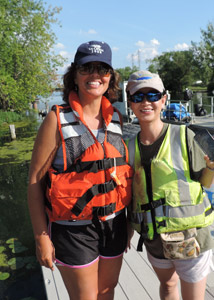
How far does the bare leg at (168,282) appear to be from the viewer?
1801 millimetres

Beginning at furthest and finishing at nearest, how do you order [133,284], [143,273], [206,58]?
1. [206,58]
2. [143,273]
3. [133,284]

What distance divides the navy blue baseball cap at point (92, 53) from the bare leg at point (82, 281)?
1.36m

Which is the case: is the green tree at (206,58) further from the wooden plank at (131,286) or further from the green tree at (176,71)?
the wooden plank at (131,286)

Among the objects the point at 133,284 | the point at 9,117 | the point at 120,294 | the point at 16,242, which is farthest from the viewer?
Result: the point at 9,117

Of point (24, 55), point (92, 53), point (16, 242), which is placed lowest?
point (16, 242)

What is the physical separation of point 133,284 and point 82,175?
5.91 ft

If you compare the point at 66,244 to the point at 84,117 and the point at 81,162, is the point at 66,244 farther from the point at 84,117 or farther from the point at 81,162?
the point at 84,117

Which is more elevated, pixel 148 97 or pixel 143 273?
pixel 148 97

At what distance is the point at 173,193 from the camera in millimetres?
1612

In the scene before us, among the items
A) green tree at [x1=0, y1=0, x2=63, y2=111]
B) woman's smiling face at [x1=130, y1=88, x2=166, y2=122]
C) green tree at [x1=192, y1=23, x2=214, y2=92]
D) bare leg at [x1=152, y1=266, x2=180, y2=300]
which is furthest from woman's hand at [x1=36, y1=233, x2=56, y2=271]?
green tree at [x1=192, y1=23, x2=214, y2=92]

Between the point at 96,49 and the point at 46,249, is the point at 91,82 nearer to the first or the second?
the point at 96,49

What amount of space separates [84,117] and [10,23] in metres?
23.6

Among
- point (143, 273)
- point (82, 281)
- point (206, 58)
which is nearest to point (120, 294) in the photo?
point (143, 273)

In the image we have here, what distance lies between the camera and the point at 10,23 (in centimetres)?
2123
